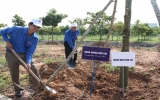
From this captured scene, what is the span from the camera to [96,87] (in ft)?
14.8

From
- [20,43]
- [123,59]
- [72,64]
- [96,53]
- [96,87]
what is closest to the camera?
[123,59]

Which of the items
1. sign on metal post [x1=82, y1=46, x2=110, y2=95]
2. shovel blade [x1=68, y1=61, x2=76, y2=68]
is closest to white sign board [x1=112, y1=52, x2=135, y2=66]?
sign on metal post [x1=82, y1=46, x2=110, y2=95]

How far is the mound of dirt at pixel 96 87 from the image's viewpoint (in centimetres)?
403

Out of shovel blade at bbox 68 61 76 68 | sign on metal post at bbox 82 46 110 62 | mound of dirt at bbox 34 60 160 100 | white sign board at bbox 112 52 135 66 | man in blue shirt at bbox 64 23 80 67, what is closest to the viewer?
white sign board at bbox 112 52 135 66

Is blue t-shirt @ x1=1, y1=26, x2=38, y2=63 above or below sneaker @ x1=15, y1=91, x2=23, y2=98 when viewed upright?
above

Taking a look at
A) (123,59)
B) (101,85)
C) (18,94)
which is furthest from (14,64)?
(123,59)

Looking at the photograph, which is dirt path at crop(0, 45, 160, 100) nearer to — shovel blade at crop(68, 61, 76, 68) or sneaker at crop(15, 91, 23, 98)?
sneaker at crop(15, 91, 23, 98)

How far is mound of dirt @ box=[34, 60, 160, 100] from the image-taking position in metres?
4.03

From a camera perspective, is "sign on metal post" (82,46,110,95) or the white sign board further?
"sign on metal post" (82,46,110,95)

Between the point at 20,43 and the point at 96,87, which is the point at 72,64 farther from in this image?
the point at 20,43

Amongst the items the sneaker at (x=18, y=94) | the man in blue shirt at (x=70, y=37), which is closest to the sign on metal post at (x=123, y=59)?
the sneaker at (x=18, y=94)

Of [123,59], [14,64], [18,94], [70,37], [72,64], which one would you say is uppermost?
[70,37]

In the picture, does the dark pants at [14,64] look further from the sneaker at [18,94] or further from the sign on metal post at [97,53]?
the sign on metal post at [97,53]

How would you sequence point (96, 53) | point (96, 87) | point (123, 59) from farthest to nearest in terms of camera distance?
1. point (96, 87)
2. point (96, 53)
3. point (123, 59)
